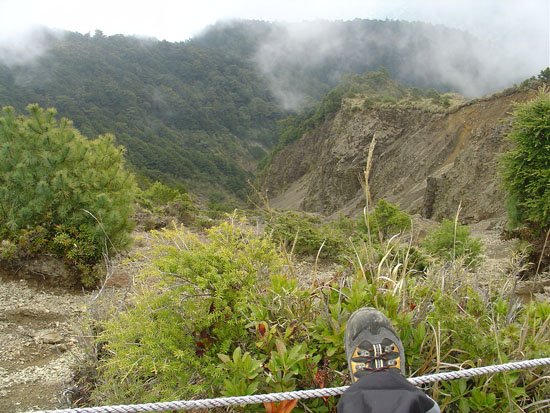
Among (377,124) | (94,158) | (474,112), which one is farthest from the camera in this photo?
(377,124)

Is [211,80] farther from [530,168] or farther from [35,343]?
[35,343]

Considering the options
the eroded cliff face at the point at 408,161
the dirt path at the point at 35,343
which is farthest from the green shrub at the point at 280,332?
the eroded cliff face at the point at 408,161

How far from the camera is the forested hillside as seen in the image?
249ft

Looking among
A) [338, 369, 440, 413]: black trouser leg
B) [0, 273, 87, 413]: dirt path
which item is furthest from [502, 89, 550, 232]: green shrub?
[0, 273, 87, 413]: dirt path

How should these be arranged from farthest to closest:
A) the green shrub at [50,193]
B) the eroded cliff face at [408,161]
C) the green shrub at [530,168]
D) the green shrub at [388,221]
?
the eroded cliff face at [408,161] → the green shrub at [388,221] → the green shrub at [530,168] → the green shrub at [50,193]

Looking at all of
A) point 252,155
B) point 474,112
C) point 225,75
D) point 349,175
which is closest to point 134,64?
point 225,75

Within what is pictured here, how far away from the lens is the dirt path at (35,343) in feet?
14.7

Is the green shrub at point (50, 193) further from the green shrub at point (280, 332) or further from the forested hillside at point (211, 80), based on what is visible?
the forested hillside at point (211, 80)

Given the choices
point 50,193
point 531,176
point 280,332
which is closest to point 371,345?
point 280,332

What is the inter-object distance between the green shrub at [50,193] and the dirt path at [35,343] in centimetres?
76

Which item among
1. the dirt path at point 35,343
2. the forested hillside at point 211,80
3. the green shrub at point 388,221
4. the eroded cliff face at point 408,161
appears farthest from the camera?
the forested hillside at point 211,80

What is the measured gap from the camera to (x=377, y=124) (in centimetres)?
3566

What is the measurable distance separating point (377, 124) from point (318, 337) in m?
35.1

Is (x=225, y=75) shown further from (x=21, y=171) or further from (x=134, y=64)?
(x=21, y=171)
